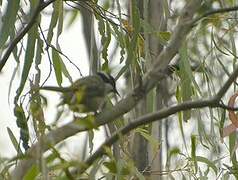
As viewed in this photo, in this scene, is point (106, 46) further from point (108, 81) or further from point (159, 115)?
point (159, 115)

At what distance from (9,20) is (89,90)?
343 millimetres

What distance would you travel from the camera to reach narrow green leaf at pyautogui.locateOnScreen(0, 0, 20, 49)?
1854 mm

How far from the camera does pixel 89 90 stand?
5.43 feet

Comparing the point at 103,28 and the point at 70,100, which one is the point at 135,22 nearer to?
the point at 103,28

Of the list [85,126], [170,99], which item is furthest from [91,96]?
[170,99]

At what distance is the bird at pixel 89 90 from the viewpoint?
4.70 ft

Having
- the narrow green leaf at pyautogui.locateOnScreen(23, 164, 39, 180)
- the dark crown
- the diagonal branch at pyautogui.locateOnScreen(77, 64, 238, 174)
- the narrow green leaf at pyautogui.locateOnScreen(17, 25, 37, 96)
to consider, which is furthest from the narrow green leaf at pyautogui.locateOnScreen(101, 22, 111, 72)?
the diagonal branch at pyautogui.locateOnScreen(77, 64, 238, 174)

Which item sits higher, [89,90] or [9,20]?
[9,20]

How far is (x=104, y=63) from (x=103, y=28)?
99mm

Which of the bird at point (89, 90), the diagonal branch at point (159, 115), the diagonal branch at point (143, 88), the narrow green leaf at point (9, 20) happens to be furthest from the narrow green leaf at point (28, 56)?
the diagonal branch at point (159, 115)

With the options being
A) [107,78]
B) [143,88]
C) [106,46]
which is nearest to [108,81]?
[107,78]

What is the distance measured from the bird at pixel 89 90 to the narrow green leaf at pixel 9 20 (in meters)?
0.25

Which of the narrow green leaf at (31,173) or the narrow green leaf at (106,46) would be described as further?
the narrow green leaf at (106,46)

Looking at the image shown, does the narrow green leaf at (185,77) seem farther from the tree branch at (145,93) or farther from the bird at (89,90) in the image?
the tree branch at (145,93)
